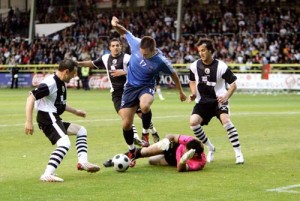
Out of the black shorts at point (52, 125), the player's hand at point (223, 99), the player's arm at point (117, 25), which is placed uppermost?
the player's arm at point (117, 25)

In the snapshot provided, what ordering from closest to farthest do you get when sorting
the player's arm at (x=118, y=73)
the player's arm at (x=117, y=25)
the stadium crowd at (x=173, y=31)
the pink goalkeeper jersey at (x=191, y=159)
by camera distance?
the pink goalkeeper jersey at (x=191, y=159)
the player's arm at (x=117, y=25)
the player's arm at (x=118, y=73)
the stadium crowd at (x=173, y=31)

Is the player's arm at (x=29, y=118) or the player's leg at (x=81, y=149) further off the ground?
the player's arm at (x=29, y=118)

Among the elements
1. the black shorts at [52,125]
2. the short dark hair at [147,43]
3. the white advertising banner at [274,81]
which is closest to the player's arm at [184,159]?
the black shorts at [52,125]

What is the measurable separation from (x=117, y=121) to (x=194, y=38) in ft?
92.9

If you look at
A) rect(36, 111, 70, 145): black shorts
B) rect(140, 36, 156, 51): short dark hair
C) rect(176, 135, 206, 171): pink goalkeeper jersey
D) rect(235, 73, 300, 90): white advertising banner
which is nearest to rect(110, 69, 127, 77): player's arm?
rect(140, 36, 156, 51): short dark hair

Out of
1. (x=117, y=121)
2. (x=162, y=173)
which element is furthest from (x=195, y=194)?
(x=117, y=121)

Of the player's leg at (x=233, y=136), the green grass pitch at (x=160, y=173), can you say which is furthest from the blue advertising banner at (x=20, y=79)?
the player's leg at (x=233, y=136)

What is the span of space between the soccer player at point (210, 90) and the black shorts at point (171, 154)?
88 cm

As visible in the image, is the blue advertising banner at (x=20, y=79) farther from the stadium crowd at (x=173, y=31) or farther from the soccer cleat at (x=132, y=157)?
the soccer cleat at (x=132, y=157)

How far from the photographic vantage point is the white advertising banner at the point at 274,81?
3994 cm

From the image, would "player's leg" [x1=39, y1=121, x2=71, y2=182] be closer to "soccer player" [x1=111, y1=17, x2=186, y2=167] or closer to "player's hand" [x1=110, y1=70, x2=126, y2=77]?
"soccer player" [x1=111, y1=17, x2=186, y2=167]

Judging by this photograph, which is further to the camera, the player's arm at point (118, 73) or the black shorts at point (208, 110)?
the player's arm at point (118, 73)

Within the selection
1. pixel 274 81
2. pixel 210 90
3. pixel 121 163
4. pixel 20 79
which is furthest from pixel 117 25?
pixel 20 79

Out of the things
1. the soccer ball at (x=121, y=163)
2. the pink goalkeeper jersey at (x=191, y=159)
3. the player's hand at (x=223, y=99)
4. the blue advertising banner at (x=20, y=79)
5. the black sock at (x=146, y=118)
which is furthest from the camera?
the blue advertising banner at (x=20, y=79)
